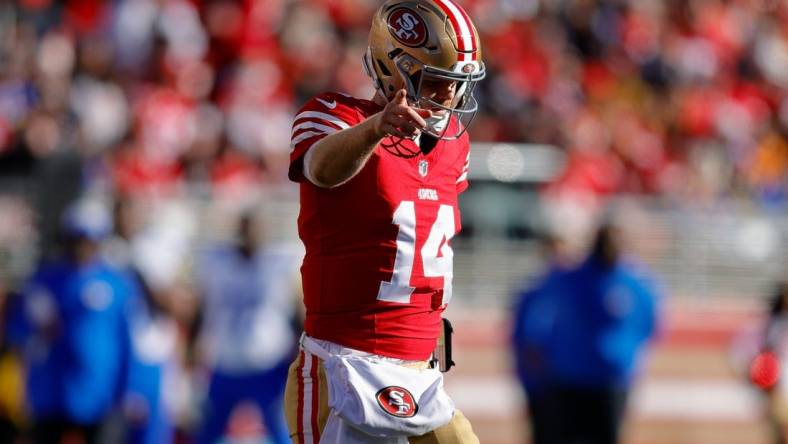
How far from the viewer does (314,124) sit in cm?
449

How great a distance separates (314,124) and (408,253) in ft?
1.59

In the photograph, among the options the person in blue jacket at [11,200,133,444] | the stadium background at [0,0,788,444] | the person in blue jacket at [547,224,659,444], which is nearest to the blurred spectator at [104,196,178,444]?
the person in blue jacket at [11,200,133,444]

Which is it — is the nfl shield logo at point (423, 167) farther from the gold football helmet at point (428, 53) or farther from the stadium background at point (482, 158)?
the stadium background at point (482, 158)

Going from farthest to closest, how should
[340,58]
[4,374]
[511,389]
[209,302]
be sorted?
[340,58] < [511,389] < [4,374] < [209,302]

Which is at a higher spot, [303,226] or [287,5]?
[287,5]

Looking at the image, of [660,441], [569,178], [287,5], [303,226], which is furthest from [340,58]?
[303,226]

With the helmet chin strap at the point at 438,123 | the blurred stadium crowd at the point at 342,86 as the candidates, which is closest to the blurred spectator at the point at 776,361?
the blurred stadium crowd at the point at 342,86

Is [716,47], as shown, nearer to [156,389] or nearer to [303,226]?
[156,389]

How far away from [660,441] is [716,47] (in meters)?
5.79

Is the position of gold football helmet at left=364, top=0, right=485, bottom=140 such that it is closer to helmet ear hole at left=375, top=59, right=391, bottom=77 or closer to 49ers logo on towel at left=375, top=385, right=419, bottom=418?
helmet ear hole at left=375, top=59, right=391, bottom=77

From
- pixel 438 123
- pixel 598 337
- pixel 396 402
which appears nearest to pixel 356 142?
pixel 438 123

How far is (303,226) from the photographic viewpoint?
15.5 ft

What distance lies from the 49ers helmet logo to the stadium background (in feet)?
21.9

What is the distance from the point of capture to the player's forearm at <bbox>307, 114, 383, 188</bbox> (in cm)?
420
